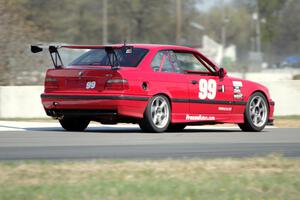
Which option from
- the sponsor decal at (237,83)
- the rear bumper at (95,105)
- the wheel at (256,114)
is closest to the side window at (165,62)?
the rear bumper at (95,105)

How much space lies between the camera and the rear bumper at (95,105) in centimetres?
1255

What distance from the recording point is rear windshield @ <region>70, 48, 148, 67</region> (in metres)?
13.0

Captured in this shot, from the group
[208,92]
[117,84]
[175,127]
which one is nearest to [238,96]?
[208,92]

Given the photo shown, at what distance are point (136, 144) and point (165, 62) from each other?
8.70 ft

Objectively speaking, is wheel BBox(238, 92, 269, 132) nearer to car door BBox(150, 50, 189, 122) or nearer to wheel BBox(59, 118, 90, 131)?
car door BBox(150, 50, 189, 122)

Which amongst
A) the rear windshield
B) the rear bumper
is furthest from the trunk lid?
the rear windshield

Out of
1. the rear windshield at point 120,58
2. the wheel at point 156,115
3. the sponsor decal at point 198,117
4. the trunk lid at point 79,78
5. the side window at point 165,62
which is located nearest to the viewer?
the trunk lid at point 79,78

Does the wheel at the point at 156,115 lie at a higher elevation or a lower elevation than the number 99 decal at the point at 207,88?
lower

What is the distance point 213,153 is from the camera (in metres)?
10.3

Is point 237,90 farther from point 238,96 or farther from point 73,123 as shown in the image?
point 73,123

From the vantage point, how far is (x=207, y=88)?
45.6 ft

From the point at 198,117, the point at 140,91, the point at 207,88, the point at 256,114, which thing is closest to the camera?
the point at 140,91

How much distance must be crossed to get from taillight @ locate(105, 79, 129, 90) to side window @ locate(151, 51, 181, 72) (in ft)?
2.63

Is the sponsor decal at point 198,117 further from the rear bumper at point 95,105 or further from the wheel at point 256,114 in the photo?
the rear bumper at point 95,105
